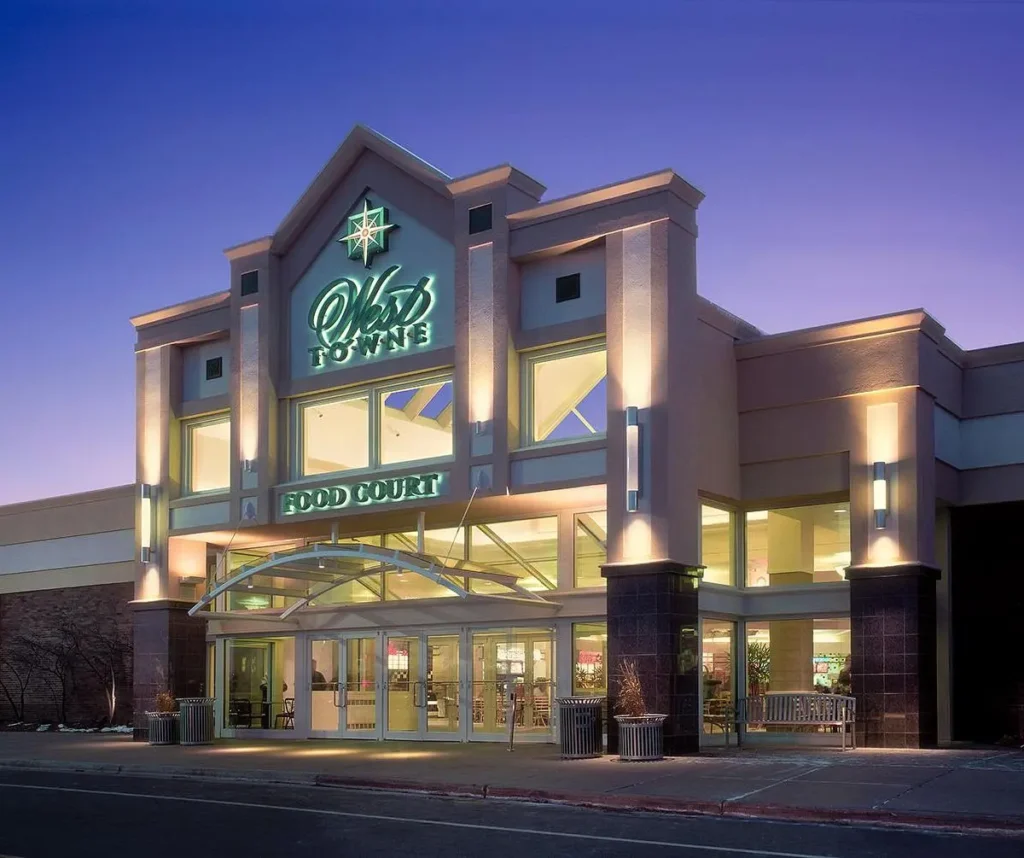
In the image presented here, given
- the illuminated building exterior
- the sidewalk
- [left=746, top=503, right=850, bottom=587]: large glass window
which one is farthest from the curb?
[left=746, top=503, right=850, bottom=587]: large glass window

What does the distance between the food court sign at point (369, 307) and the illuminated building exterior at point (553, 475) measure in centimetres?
7

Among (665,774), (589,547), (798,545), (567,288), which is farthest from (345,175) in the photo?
(665,774)

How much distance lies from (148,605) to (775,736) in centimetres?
1570

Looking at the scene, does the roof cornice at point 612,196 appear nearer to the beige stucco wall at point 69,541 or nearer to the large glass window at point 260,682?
the large glass window at point 260,682

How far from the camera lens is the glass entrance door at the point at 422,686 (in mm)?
29281

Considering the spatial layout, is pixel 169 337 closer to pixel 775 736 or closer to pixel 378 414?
pixel 378 414

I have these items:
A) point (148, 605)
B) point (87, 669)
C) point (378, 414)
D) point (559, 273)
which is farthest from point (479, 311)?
point (87, 669)

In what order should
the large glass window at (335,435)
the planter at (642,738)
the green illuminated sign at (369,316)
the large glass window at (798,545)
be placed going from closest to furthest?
the planter at (642,738)
the large glass window at (798,545)
the green illuminated sign at (369,316)
the large glass window at (335,435)

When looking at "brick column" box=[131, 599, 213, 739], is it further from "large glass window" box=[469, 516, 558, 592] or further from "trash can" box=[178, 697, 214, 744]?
"large glass window" box=[469, 516, 558, 592]

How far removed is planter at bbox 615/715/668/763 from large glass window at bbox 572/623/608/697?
12.0 ft

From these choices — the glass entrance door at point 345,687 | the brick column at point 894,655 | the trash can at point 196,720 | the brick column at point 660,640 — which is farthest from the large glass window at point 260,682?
the brick column at point 894,655

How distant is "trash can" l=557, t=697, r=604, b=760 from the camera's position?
23.8m

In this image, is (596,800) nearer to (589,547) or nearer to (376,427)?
(589,547)

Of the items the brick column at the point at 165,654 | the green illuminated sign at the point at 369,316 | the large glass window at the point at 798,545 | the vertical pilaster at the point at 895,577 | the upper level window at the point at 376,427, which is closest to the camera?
the vertical pilaster at the point at 895,577
